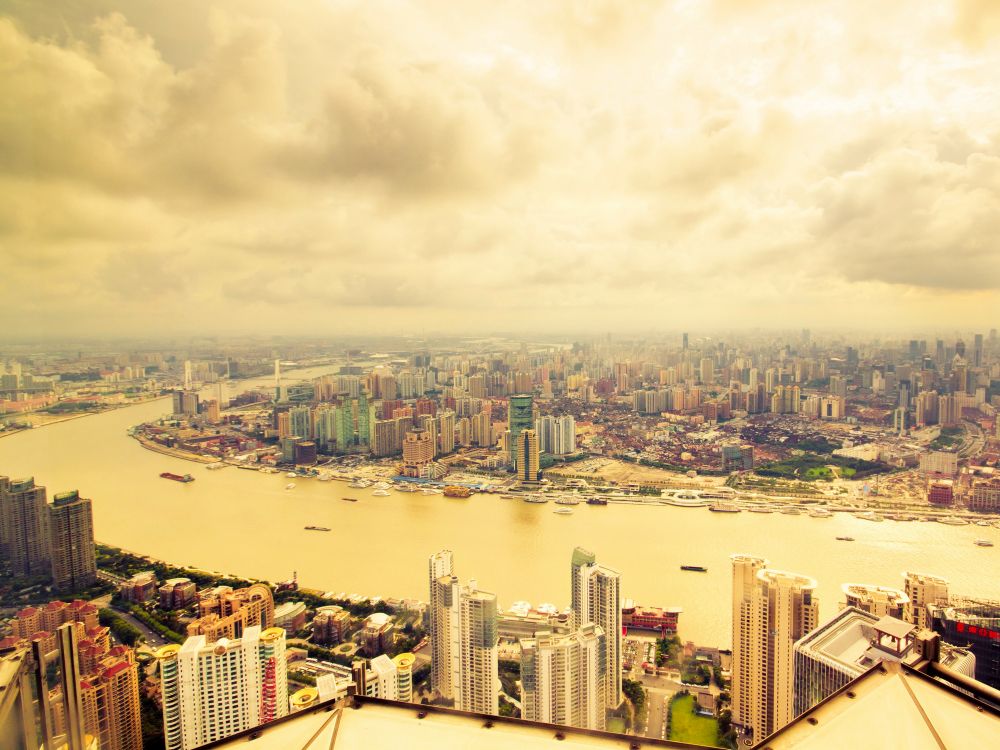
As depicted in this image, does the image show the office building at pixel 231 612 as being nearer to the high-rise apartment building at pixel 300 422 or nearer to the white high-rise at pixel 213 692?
the white high-rise at pixel 213 692

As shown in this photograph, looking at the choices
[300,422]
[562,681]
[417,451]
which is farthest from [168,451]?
[562,681]

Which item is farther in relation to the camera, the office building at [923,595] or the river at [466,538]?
the river at [466,538]

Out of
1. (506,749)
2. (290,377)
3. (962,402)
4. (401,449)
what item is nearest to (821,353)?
(962,402)

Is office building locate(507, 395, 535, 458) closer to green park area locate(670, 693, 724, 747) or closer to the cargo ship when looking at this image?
the cargo ship

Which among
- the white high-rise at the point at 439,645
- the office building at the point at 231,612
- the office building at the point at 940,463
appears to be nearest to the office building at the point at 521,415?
the office building at the point at 940,463

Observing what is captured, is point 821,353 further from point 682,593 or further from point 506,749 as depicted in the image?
point 506,749

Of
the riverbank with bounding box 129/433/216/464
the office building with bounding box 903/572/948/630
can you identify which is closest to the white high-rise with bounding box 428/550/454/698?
the office building with bounding box 903/572/948/630
